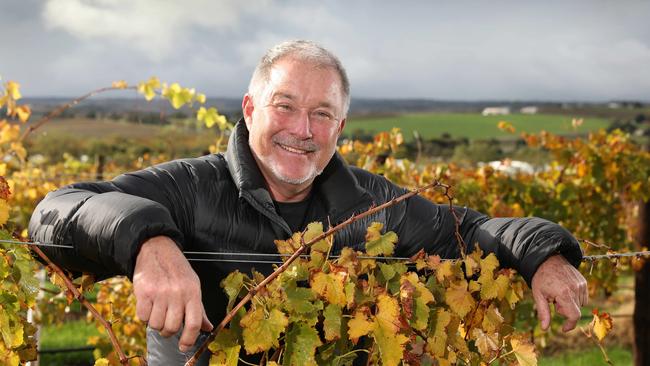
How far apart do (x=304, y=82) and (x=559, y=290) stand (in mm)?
990

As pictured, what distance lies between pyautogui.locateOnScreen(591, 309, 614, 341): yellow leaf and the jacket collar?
83 cm

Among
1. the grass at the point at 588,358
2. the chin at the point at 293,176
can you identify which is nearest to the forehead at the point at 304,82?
the chin at the point at 293,176

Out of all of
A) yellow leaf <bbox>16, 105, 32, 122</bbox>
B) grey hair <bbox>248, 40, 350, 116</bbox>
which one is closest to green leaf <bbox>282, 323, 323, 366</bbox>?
grey hair <bbox>248, 40, 350, 116</bbox>

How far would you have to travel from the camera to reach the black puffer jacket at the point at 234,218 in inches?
71.5

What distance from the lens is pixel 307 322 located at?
1733 millimetres

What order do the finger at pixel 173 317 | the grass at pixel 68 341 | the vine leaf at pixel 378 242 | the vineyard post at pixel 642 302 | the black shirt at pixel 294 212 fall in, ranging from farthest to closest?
1. the grass at pixel 68 341
2. the vineyard post at pixel 642 302
3. the black shirt at pixel 294 212
4. the vine leaf at pixel 378 242
5. the finger at pixel 173 317

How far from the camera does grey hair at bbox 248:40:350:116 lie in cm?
259

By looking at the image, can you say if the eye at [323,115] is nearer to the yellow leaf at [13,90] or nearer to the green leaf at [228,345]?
the green leaf at [228,345]

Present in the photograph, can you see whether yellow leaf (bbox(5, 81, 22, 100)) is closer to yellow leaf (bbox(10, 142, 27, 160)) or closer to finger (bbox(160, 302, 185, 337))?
yellow leaf (bbox(10, 142, 27, 160))

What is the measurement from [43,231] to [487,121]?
146 ft

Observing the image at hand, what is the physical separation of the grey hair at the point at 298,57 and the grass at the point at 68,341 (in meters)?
4.77

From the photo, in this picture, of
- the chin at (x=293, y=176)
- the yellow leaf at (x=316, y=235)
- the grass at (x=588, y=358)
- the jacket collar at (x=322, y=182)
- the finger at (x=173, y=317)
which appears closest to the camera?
the finger at (x=173, y=317)

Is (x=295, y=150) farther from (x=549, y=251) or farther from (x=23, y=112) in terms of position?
(x=23, y=112)

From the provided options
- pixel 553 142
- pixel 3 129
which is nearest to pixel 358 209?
pixel 3 129
